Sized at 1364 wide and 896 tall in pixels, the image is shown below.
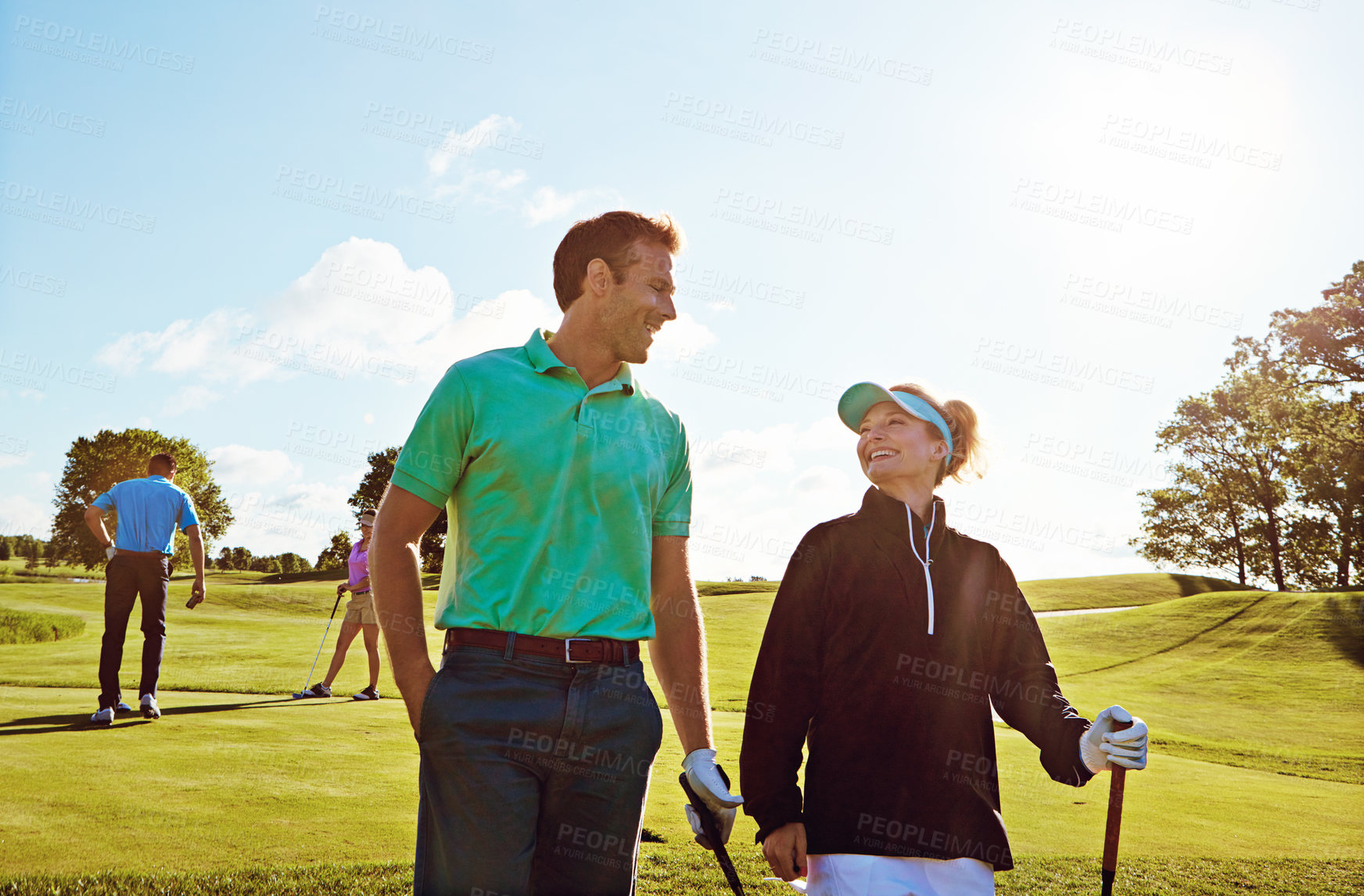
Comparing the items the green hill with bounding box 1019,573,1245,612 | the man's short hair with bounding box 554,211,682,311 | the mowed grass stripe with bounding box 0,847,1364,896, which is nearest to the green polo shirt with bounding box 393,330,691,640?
the man's short hair with bounding box 554,211,682,311

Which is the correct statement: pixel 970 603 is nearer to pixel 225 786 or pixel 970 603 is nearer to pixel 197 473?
pixel 225 786

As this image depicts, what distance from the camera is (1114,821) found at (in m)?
2.95

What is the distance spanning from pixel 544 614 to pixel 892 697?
1.12 m

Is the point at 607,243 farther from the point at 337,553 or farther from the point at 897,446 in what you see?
the point at 337,553

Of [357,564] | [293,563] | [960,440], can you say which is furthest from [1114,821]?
[293,563]

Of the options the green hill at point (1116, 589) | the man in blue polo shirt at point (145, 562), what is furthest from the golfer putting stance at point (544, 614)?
the green hill at point (1116, 589)

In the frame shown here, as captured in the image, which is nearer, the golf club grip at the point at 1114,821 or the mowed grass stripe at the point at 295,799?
the golf club grip at the point at 1114,821

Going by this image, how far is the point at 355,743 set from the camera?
7.30 meters

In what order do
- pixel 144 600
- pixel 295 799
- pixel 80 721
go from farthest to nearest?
pixel 144 600 < pixel 80 721 < pixel 295 799

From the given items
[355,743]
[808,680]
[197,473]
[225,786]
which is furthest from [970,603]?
[197,473]

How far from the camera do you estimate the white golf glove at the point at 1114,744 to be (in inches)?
110

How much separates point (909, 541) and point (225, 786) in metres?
4.65

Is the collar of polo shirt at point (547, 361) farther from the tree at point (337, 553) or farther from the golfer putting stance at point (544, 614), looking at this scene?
the tree at point (337, 553)

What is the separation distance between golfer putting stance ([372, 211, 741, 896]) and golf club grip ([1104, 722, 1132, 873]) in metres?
1.28
